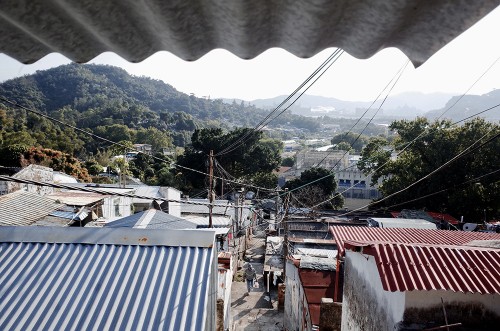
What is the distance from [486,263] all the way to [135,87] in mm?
163423

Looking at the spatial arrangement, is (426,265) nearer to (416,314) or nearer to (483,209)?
A: (416,314)

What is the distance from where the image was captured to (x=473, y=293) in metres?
4.16

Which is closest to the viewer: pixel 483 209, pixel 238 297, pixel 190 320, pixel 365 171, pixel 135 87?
pixel 190 320

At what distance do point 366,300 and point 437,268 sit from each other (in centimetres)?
163

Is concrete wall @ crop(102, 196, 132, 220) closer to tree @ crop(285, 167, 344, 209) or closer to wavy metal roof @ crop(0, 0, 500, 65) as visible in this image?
tree @ crop(285, 167, 344, 209)

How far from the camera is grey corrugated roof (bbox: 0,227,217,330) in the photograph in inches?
137

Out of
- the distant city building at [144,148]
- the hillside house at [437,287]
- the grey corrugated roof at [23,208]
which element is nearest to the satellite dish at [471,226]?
the hillside house at [437,287]

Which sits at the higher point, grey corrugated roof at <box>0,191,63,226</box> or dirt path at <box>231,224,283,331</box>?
grey corrugated roof at <box>0,191,63,226</box>

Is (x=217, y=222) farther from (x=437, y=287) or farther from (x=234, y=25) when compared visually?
(x=234, y=25)

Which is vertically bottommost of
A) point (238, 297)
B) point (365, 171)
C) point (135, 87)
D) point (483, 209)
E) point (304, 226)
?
point (238, 297)

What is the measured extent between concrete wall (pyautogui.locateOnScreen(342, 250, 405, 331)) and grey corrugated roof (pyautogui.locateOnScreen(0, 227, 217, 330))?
88.4 inches

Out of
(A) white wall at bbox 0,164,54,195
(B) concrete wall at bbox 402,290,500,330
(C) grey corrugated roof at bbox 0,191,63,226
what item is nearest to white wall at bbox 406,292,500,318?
(B) concrete wall at bbox 402,290,500,330

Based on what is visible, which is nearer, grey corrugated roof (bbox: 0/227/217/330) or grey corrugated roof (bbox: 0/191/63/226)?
A: grey corrugated roof (bbox: 0/227/217/330)

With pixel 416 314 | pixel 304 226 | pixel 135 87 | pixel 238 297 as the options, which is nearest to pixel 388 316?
pixel 416 314
